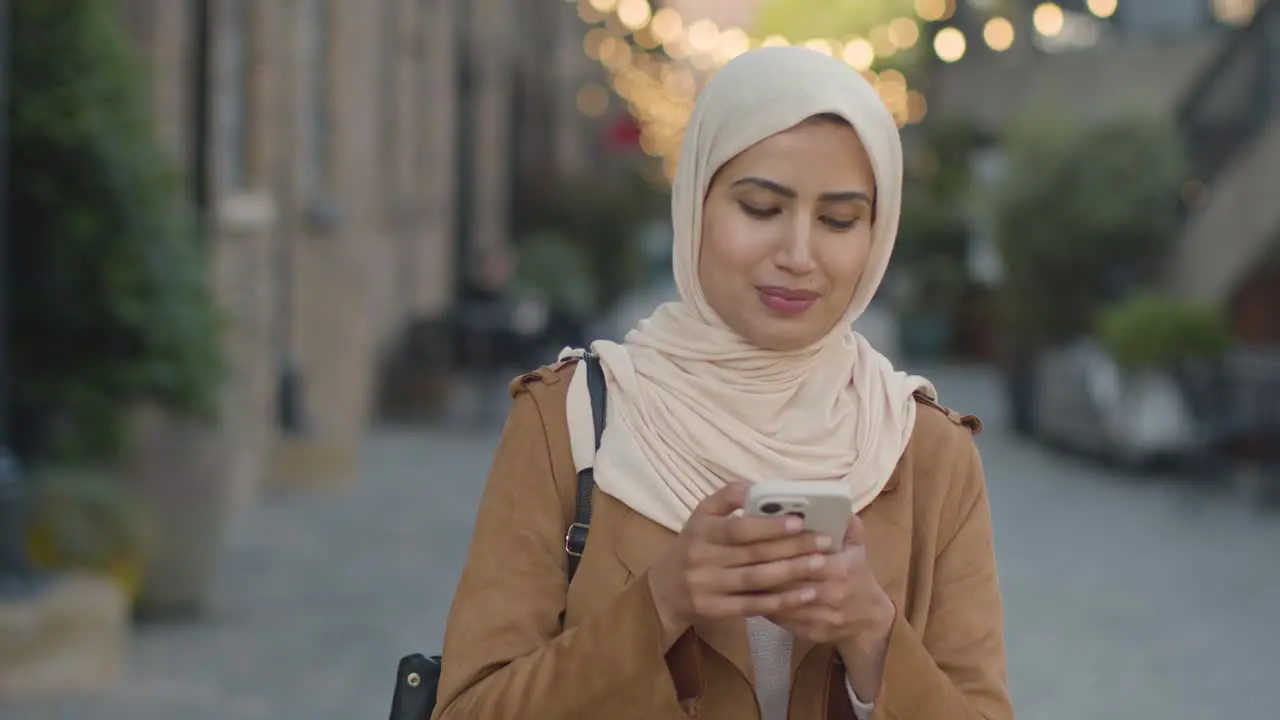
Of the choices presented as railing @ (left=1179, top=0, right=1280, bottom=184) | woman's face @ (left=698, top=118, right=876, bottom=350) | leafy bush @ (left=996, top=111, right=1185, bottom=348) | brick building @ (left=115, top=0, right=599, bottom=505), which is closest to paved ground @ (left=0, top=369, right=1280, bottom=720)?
brick building @ (left=115, top=0, right=599, bottom=505)

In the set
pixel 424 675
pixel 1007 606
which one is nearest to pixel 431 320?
pixel 1007 606

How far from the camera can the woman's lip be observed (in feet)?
7.07

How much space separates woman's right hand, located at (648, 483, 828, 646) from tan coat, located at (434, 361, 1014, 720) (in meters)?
0.09

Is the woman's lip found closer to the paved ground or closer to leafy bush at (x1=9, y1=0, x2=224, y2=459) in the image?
the paved ground

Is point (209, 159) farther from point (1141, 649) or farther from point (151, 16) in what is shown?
point (1141, 649)

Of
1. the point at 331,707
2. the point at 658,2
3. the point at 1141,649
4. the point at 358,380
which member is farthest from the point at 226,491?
the point at 658,2

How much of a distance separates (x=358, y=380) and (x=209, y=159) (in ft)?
12.4

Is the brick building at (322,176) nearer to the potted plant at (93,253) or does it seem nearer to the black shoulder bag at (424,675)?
the potted plant at (93,253)

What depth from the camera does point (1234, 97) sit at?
17.2 meters

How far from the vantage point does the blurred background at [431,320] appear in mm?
7508

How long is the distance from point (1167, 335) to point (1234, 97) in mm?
4140

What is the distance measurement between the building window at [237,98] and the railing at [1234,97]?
8.37m

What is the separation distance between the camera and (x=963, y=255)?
95.1 feet

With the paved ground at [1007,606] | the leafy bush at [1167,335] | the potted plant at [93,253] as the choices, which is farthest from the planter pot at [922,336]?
the potted plant at [93,253]
